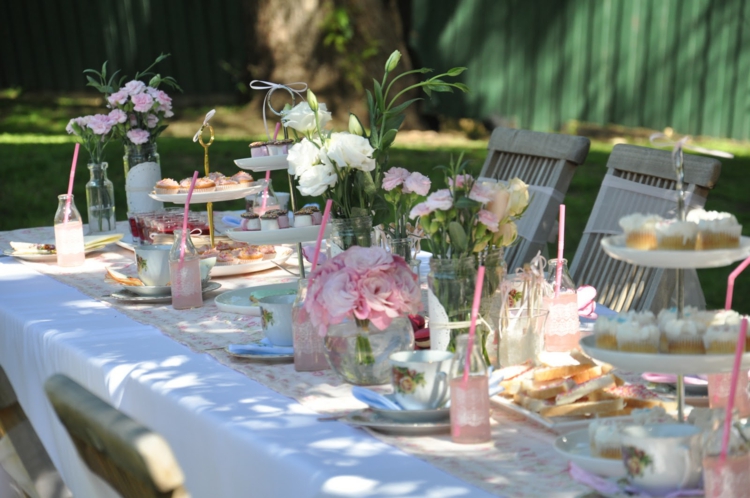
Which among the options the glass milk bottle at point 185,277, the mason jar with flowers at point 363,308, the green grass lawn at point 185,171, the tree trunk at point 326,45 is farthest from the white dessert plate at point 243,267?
the tree trunk at point 326,45

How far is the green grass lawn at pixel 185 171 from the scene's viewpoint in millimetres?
6203

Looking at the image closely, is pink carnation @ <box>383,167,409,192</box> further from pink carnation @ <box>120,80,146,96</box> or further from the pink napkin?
pink carnation @ <box>120,80,146,96</box>

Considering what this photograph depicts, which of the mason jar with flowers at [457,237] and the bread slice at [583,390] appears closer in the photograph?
the bread slice at [583,390]

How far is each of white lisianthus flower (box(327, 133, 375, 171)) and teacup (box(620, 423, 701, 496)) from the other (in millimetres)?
885

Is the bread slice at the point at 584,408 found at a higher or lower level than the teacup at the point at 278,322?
lower

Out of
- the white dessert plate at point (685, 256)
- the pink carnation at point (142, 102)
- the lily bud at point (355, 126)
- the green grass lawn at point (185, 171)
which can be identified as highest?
the pink carnation at point (142, 102)

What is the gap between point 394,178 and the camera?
189 cm

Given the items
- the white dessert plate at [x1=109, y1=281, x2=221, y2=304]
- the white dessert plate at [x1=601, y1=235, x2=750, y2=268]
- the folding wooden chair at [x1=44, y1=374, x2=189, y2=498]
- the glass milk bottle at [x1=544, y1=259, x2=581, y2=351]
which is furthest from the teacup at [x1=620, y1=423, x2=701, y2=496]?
the white dessert plate at [x1=109, y1=281, x2=221, y2=304]

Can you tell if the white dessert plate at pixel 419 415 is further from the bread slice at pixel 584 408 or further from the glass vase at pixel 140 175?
the glass vase at pixel 140 175

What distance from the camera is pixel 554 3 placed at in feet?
28.5

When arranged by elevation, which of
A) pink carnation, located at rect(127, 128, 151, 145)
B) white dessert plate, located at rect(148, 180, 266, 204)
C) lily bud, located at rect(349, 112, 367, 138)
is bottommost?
white dessert plate, located at rect(148, 180, 266, 204)

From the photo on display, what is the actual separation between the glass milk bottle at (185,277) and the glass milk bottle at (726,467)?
1.39 meters

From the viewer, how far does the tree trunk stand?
794 cm

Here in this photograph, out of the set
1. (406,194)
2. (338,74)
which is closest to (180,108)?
(338,74)
